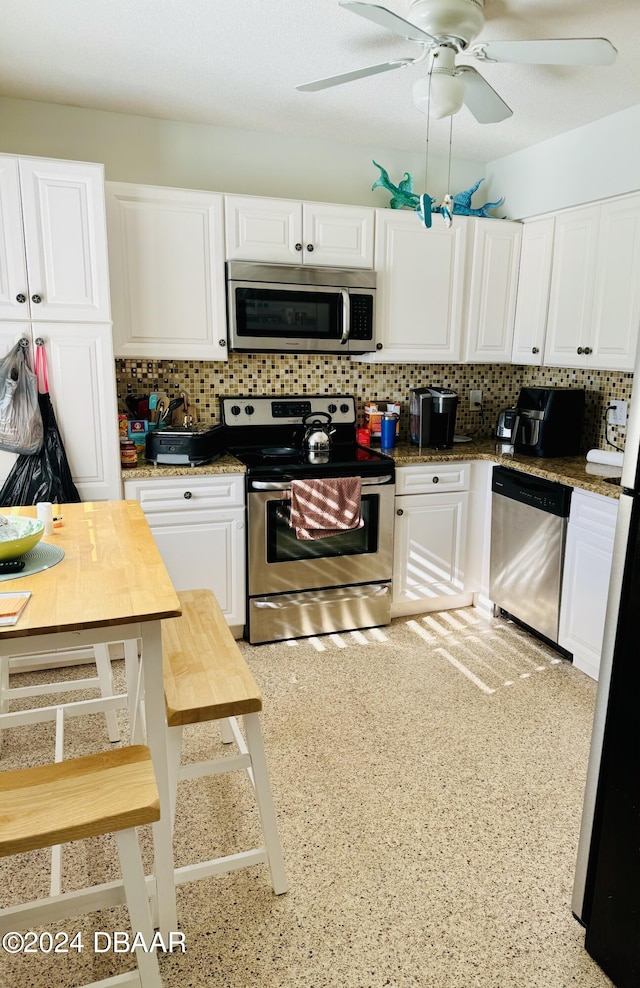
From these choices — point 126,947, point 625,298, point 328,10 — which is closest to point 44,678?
point 126,947

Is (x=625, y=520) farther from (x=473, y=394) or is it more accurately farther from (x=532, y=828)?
(x=473, y=394)

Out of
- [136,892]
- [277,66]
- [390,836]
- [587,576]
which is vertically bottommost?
[390,836]

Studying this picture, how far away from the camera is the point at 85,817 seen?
1.20 meters

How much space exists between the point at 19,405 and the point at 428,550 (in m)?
2.18

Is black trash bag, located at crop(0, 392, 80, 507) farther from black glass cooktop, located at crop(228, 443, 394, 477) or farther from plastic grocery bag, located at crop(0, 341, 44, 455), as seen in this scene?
black glass cooktop, located at crop(228, 443, 394, 477)

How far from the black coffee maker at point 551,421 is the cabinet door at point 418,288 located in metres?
0.55

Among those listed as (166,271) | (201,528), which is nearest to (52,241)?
(166,271)

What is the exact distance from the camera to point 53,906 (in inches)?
51.0

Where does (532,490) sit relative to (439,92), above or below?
below

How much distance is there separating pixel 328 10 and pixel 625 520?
1938 mm

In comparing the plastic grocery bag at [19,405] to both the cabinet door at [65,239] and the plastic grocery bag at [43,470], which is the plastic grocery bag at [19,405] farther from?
the cabinet door at [65,239]

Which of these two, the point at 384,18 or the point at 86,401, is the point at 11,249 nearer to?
the point at 86,401

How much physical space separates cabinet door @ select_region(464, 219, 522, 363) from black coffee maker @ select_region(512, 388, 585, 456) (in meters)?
0.39

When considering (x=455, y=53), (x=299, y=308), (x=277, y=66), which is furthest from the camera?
(x=299, y=308)
